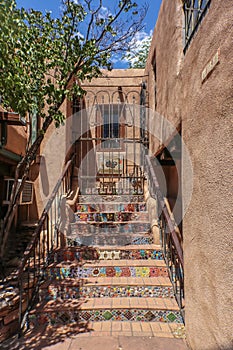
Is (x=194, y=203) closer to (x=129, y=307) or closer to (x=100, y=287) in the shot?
(x=129, y=307)

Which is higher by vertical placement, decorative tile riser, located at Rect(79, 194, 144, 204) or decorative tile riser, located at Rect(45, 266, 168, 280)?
decorative tile riser, located at Rect(79, 194, 144, 204)

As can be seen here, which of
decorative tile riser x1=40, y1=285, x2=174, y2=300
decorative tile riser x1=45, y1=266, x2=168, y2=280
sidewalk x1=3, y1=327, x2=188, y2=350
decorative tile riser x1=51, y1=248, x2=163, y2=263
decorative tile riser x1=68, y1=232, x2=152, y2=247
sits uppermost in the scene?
decorative tile riser x1=68, y1=232, x2=152, y2=247

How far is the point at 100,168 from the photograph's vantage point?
7590mm

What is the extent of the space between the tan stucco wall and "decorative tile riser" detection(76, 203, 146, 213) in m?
2.28

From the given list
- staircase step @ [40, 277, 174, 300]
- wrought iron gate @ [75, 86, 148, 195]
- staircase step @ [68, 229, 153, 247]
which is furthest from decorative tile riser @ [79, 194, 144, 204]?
staircase step @ [40, 277, 174, 300]

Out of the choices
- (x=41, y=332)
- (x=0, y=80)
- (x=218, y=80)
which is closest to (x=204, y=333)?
(x=41, y=332)

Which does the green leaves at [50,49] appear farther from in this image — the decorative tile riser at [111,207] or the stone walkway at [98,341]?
the stone walkway at [98,341]

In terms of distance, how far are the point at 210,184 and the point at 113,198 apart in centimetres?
355

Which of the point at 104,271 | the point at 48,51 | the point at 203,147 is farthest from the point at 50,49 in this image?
the point at 104,271

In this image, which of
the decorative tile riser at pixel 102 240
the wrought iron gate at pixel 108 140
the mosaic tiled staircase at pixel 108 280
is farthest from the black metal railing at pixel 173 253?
the wrought iron gate at pixel 108 140

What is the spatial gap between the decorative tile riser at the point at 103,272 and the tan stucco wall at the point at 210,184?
955 millimetres

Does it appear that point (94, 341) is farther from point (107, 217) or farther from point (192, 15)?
point (192, 15)

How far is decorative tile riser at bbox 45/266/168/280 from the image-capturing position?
357 cm

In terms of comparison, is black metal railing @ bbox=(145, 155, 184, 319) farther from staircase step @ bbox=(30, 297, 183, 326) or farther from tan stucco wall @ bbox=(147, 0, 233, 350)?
tan stucco wall @ bbox=(147, 0, 233, 350)
